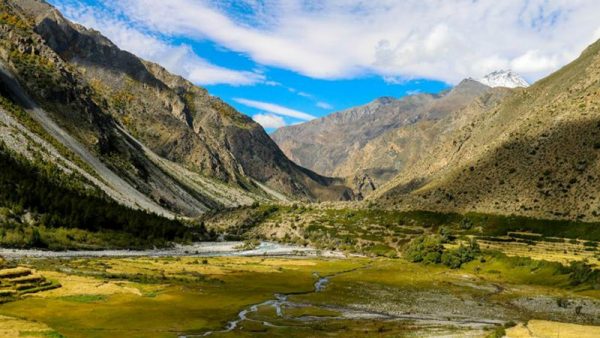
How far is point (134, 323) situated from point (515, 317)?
154ft

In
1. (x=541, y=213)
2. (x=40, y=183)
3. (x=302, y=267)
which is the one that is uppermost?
(x=40, y=183)

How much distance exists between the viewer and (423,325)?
59344 millimetres

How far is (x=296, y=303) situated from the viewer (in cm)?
7738

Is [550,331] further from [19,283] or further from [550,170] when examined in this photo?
[550,170]

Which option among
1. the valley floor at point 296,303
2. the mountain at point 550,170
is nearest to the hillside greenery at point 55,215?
the valley floor at point 296,303

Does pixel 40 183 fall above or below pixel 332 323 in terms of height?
above

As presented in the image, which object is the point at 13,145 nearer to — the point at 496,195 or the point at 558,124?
the point at 496,195

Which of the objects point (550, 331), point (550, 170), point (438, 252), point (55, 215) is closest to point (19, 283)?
point (550, 331)

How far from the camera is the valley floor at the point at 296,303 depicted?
5284 cm

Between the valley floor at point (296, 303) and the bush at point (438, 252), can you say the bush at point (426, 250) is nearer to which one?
the bush at point (438, 252)

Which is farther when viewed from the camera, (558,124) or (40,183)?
(558,124)

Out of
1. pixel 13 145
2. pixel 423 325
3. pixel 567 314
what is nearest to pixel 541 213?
pixel 567 314

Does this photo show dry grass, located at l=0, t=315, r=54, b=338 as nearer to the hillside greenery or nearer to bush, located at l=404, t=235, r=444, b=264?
the hillside greenery

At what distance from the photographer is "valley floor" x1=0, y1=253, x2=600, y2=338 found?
52.8 meters
